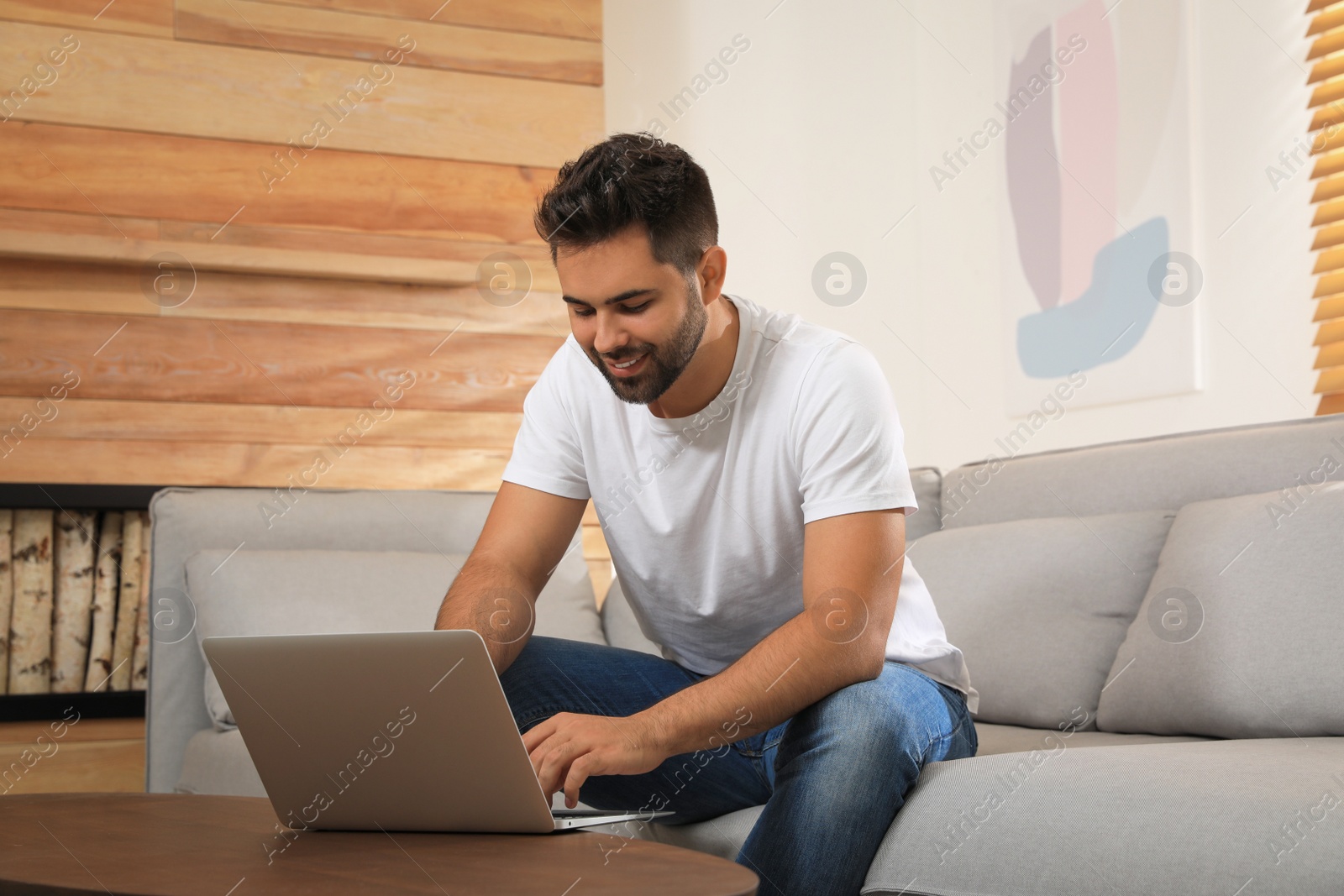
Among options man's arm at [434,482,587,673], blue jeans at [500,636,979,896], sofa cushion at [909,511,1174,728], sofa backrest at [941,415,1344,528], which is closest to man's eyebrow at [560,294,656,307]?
man's arm at [434,482,587,673]

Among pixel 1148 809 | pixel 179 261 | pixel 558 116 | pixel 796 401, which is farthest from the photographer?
pixel 558 116

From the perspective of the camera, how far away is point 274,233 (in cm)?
277

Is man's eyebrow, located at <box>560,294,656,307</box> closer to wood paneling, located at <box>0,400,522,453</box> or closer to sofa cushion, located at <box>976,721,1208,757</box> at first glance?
sofa cushion, located at <box>976,721,1208,757</box>

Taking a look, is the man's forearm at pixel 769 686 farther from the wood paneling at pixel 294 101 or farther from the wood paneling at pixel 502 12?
the wood paneling at pixel 502 12

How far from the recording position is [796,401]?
56.2 inches

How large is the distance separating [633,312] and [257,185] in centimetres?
168

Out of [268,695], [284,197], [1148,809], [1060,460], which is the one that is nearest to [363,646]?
[268,695]

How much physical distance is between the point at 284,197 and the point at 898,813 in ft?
7.10

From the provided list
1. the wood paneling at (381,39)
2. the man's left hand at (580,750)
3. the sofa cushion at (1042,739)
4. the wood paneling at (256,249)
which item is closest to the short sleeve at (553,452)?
the man's left hand at (580,750)

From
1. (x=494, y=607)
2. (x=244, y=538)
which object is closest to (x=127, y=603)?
(x=244, y=538)

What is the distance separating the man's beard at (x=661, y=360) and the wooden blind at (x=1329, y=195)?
4.62ft

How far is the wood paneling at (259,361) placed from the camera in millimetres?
2580

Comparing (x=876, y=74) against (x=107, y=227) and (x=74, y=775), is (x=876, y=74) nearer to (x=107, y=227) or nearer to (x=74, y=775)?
(x=107, y=227)

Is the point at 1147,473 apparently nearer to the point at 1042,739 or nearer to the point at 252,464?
the point at 1042,739
